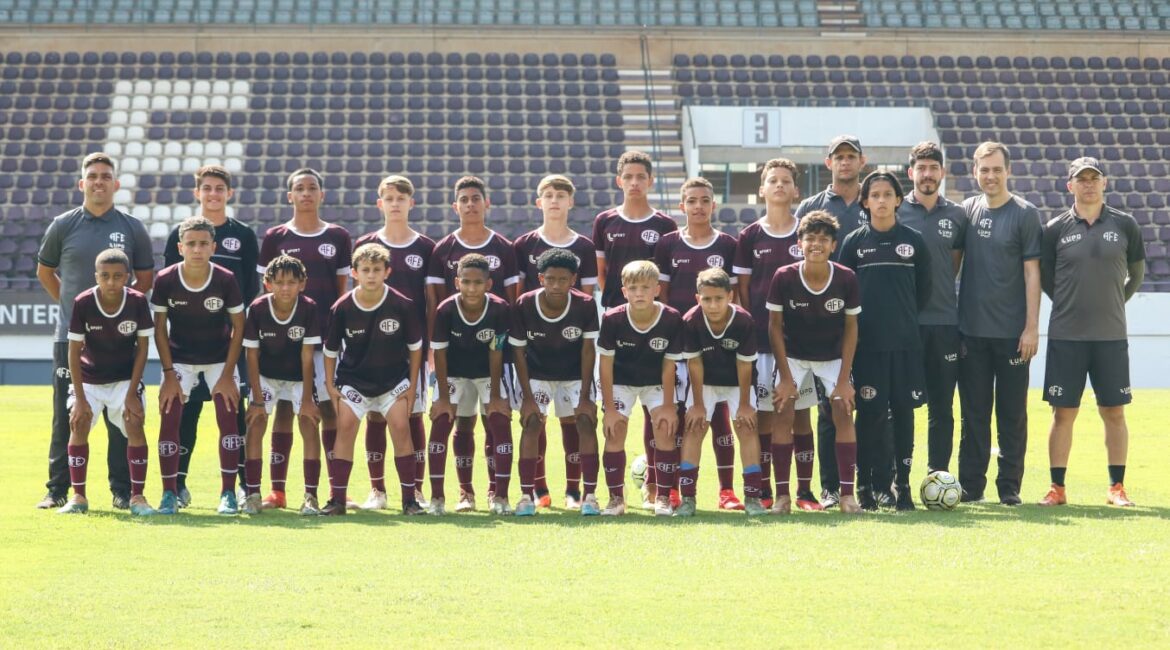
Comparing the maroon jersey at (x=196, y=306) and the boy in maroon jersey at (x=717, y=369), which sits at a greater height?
the maroon jersey at (x=196, y=306)

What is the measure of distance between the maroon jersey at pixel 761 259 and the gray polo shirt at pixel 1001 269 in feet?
3.89

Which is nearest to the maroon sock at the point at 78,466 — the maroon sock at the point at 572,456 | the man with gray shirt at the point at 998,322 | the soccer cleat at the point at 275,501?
the soccer cleat at the point at 275,501

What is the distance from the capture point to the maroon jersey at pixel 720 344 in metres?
8.32

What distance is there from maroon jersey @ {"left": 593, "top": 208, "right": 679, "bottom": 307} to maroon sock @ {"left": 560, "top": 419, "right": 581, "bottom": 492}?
3.10 feet

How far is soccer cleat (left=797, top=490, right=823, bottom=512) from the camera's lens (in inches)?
336

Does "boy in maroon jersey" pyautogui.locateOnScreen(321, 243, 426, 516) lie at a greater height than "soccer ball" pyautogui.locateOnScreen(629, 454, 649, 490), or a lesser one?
greater

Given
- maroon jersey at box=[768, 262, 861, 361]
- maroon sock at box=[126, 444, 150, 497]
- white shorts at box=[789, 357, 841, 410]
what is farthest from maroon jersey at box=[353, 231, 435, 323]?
white shorts at box=[789, 357, 841, 410]

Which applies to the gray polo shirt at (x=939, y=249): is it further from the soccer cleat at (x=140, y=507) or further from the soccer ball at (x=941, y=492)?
the soccer cleat at (x=140, y=507)

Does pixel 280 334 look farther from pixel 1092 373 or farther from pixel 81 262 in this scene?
pixel 1092 373

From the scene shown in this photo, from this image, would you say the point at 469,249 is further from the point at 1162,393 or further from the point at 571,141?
the point at 571,141

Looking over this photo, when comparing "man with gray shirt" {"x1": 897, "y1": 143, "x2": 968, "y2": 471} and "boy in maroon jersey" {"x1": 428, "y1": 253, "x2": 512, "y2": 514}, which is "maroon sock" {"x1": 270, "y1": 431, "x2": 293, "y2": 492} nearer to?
"boy in maroon jersey" {"x1": 428, "y1": 253, "x2": 512, "y2": 514}

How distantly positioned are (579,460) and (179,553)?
295 centimetres

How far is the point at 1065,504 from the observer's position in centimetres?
864

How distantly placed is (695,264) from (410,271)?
1.92 meters
